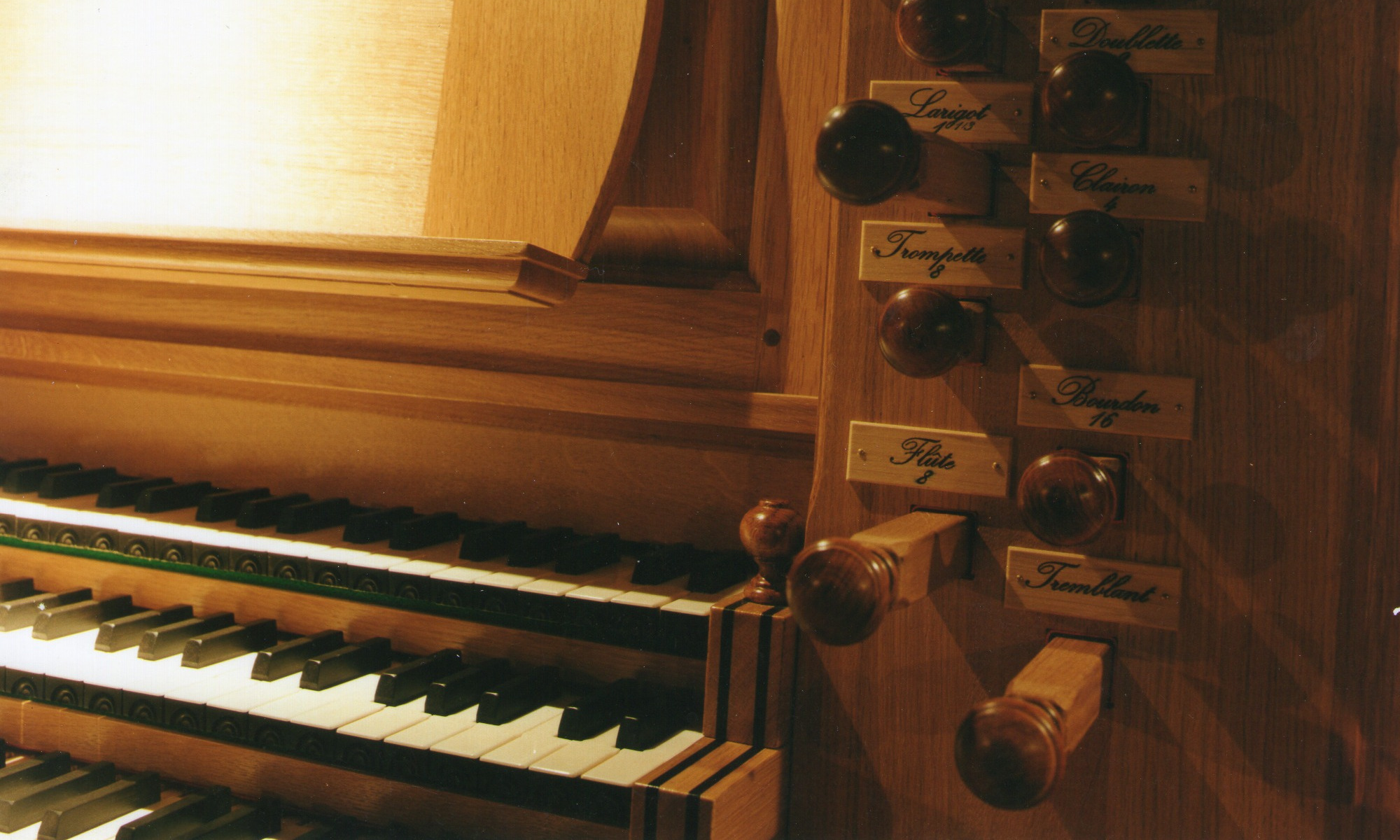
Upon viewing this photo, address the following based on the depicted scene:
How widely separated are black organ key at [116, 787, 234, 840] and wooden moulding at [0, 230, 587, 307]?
23.3 inches

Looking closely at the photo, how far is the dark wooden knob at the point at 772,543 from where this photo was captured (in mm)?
1048

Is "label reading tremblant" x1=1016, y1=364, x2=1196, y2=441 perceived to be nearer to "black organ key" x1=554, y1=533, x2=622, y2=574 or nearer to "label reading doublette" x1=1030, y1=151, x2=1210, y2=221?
"label reading doublette" x1=1030, y1=151, x2=1210, y2=221

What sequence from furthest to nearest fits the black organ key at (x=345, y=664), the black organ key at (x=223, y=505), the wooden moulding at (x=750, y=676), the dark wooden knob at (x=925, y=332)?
the black organ key at (x=223, y=505) → the black organ key at (x=345, y=664) → the wooden moulding at (x=750, y=676) → the dark wooden knob at (x=925, y=332)

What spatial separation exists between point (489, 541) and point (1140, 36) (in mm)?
878

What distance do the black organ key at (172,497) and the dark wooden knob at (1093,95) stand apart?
4.11ft

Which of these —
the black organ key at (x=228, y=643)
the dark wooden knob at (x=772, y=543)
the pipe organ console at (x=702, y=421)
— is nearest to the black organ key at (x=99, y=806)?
the pipe organ console at (x=702, y=421)

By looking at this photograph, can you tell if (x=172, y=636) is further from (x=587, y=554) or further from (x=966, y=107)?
(x=966, y=107)

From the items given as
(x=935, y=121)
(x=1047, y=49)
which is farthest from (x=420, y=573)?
(x=1047, y=49)

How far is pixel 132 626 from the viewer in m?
1.31

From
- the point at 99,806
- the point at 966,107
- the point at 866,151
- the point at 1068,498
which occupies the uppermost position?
the point at 966,107

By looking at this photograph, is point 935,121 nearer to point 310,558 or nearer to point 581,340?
point 581,340

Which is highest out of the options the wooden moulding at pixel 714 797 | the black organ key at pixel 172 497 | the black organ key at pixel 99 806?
the black organ key at pixel 172 497

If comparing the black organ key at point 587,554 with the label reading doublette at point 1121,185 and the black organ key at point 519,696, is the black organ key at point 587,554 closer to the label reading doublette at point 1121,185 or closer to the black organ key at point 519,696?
the black organ key at point 519,696

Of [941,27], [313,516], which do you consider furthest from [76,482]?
[941,27]
